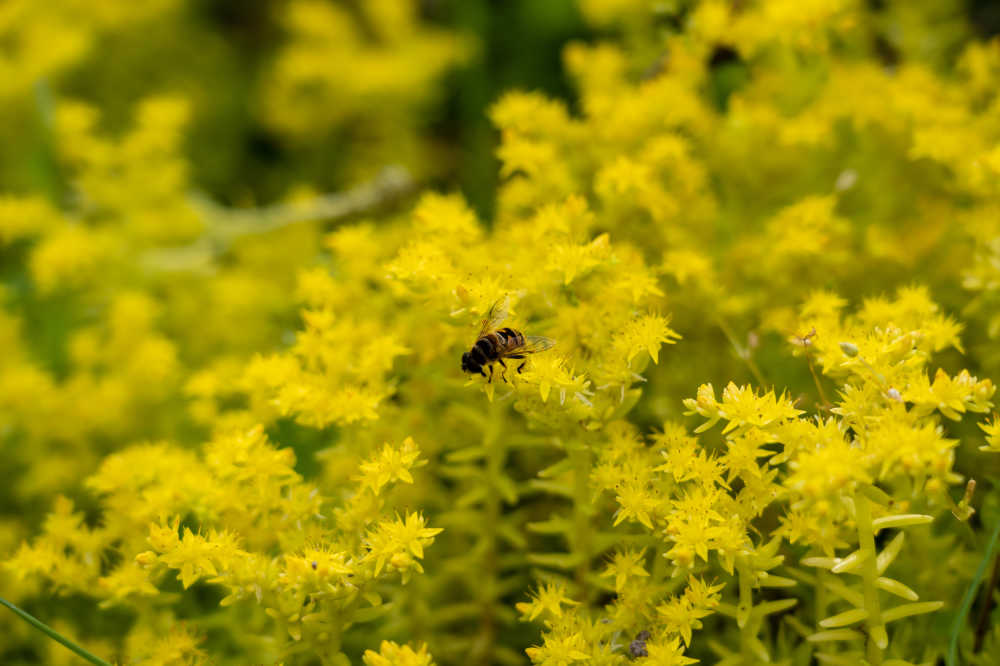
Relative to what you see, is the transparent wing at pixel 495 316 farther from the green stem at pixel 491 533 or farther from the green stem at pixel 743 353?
the green stem at pixel 743 353

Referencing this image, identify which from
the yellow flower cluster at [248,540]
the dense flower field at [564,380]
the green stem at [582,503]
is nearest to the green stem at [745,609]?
the dense flower field at [564,380]

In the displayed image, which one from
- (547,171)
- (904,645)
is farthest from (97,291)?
(904,645)

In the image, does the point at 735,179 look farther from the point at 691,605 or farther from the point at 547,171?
the point at 691,605

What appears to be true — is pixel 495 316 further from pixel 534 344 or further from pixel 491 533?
pixel 491 533

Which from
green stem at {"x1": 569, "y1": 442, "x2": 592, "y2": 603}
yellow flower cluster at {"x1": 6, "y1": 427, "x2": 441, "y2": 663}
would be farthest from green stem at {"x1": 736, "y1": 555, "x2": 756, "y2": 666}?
yellow flower cluster at {"x1": 6, "y1": 427, "x2": 441, "y2": 663}

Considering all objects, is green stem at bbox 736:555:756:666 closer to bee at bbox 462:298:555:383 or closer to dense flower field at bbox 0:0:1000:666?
dense flower field at bbox 0:0:1000:666

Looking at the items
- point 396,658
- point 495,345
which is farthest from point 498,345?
point 396,658
